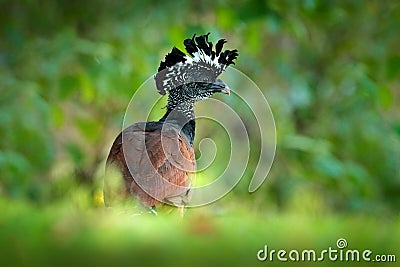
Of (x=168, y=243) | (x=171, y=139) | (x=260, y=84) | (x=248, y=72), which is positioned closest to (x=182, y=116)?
(x=171, y=139)

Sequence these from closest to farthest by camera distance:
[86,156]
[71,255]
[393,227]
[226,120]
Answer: [226,120]
[71,255]
[393,227]
[86,156]

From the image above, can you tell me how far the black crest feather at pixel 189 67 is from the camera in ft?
2.06

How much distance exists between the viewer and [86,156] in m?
2.61

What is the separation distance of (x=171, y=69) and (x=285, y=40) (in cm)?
311

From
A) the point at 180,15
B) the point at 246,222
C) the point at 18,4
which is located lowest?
the point at 246,222

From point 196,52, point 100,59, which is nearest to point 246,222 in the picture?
point 100,59

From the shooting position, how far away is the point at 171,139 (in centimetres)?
59

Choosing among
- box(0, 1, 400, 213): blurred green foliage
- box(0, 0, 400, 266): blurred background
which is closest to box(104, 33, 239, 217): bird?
box(0, 0, 400, 266): blurred background

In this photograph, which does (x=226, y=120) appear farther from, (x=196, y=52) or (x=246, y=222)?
(x=246, y=222)

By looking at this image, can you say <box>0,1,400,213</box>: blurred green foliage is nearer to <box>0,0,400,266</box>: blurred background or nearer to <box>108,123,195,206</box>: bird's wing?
<box>0,0,400,266</box>: blurred background

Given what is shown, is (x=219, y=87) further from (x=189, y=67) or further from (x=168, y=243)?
(x=168, y=243)

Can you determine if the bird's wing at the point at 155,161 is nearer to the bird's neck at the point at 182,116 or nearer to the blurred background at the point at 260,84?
the bird's neck at the point at 182,116

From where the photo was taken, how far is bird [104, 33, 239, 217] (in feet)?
1.89

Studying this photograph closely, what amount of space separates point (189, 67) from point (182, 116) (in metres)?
0.04
